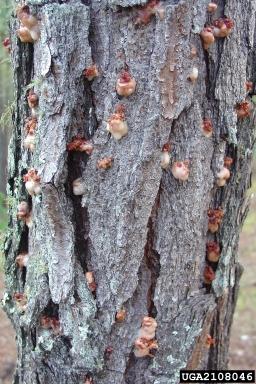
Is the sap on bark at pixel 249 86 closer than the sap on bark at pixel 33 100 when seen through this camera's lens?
No

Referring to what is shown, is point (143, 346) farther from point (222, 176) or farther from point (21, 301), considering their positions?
point (222, 176)

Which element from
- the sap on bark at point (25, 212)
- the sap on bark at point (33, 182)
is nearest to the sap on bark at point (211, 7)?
the sap on bark at point (33, 182)

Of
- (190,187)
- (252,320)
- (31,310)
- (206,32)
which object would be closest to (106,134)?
(190,187)

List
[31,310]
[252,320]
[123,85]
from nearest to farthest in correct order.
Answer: [123,85] → [31,310] → [252,320]

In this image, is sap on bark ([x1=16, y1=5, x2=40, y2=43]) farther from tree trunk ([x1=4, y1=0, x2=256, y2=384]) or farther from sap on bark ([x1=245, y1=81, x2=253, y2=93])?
sap on bark ([x1=245, y1=81, x2=253, y2=93])

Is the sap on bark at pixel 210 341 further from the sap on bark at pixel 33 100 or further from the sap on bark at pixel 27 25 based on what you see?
the sap on bark at pixel 27 25

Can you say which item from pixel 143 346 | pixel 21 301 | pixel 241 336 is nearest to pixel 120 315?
pixel 143 346

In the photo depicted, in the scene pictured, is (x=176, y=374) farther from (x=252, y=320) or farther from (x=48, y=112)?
(x=252, y=320)

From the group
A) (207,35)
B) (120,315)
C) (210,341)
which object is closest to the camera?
(207,35)
